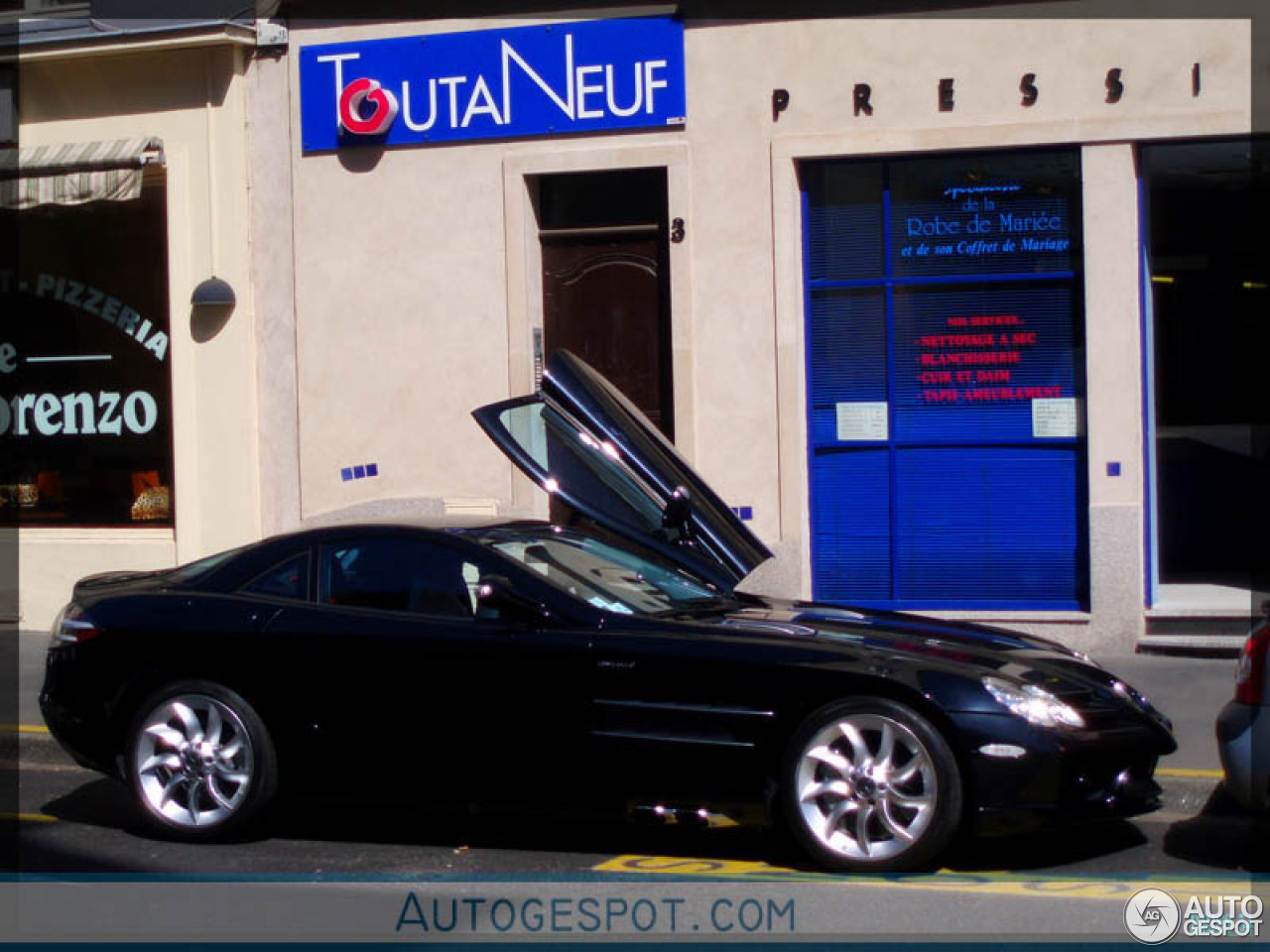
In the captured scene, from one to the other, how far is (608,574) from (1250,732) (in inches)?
103

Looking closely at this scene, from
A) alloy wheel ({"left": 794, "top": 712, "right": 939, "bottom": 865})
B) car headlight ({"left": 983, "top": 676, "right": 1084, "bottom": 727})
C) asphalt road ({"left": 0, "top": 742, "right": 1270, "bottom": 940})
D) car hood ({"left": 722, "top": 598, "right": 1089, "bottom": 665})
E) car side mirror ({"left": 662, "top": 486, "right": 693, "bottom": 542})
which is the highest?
car side mirror ({"left": 662, "top": 486, "right": 693, "bottom": 542})

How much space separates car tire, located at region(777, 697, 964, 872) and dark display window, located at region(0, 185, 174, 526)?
805cm

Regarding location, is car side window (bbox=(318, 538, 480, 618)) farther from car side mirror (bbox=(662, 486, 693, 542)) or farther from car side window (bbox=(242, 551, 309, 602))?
car side mirror (bbox=(662, 486, 693, 542))

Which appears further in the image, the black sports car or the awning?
the awning

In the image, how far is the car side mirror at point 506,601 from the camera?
6.37 meters

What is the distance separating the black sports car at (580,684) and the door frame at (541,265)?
398cm

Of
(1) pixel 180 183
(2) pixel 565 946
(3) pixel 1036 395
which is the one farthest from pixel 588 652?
(1) pixel 180 183

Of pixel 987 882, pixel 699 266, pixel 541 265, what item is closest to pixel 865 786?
pixel 987 882

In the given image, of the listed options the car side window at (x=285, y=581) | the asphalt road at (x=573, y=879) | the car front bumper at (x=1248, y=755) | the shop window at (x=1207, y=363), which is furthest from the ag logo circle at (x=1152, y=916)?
the shop window at (x=1207, y=363)

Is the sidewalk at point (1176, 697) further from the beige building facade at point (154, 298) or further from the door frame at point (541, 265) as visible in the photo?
the door frame at point (541, 265)

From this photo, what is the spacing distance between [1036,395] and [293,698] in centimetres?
624

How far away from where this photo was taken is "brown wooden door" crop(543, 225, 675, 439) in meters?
11.8

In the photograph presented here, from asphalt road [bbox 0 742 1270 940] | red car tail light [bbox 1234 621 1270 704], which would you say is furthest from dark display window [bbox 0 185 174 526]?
red car tail light [bbox 1234 621 1270 704]

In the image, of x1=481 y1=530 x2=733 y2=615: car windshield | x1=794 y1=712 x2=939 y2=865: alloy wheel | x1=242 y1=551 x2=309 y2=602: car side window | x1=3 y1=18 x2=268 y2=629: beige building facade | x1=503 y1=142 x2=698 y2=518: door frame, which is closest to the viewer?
x1=794 y1=712 x2=939 y2=865: alloy wheel
